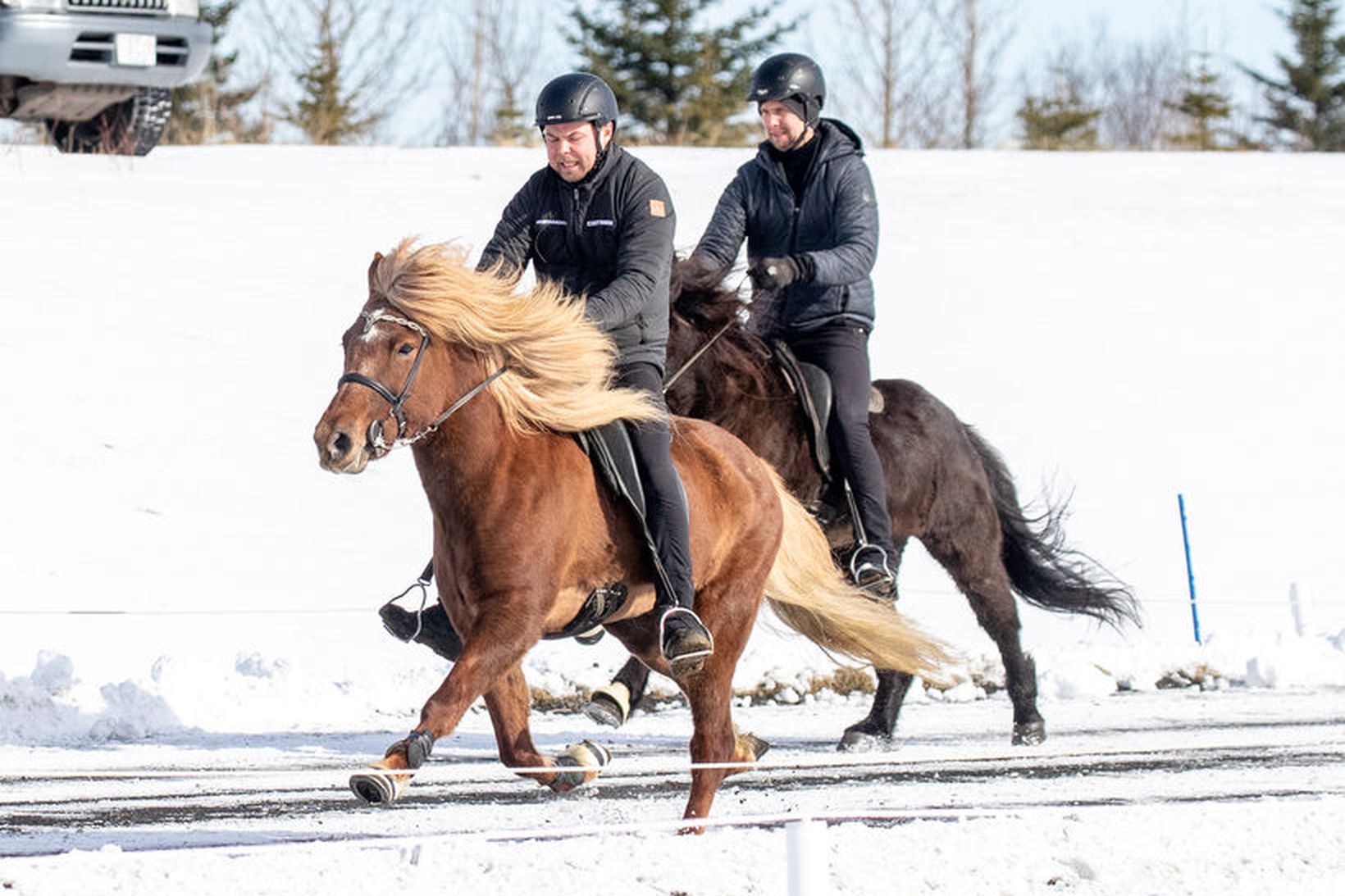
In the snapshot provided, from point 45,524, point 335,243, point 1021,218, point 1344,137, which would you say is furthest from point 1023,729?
point 1344,137

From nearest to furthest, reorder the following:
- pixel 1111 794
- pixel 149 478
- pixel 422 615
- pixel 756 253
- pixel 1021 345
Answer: pixel 422 615 → pixel 1111 794 → pixel 756 253 → pixel 149 478 → pixel 1021 345

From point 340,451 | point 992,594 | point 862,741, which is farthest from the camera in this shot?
point 992,594

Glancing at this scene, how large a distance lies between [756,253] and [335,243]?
1371 centimetres

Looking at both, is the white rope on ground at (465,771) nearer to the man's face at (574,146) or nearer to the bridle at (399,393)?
the bridle at (399,393)

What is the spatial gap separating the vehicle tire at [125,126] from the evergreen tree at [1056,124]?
26877mm

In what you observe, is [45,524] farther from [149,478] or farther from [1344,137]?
[1344,137]

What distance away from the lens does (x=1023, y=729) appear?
10016 millimetres

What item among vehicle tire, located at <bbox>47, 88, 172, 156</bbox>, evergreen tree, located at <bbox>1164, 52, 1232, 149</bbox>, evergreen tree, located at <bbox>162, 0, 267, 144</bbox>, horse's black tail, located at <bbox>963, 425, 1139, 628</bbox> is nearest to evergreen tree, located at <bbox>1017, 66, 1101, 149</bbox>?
evergreen tree, located at <bbox>1164, 52, 1232, 149</bbox>

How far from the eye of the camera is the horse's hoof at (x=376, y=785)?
564cm

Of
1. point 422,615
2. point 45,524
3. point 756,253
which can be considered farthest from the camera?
point 45,524

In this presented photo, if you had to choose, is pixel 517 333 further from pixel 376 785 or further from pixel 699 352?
pixel 699 352

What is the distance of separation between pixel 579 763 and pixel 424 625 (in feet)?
2.54

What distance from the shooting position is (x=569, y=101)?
23.4 feet

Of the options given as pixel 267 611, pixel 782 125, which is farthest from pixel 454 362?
pixel 267 611
